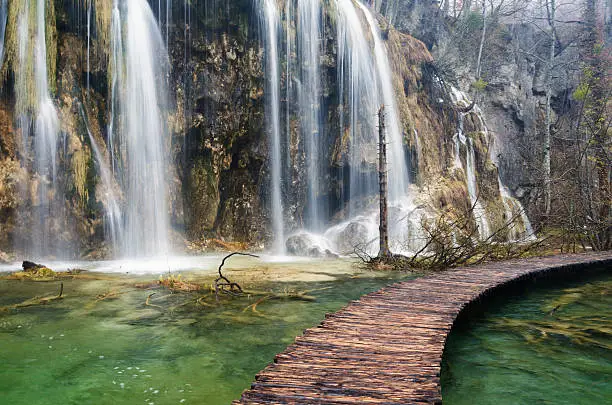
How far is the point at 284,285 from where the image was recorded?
959cm

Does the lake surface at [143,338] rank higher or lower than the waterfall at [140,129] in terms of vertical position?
lower

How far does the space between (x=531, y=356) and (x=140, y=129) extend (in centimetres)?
1319

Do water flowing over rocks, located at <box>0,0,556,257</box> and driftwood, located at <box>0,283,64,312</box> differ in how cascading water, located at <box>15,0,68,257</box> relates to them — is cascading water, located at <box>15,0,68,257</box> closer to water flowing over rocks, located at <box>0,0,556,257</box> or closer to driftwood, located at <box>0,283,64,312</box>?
water flowing over rocks, located at <box>0,0,556,257</box>

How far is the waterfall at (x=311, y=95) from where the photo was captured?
18641 millimetres

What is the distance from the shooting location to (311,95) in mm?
18906

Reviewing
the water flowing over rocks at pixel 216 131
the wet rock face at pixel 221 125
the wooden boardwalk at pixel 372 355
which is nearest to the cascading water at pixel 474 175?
the water flowing over rocks at pixel 216 131

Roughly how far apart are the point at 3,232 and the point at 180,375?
437 inches

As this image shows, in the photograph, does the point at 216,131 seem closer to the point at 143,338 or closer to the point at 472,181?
the point at 472,181

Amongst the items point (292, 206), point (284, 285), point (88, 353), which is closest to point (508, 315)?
point (284, 285)

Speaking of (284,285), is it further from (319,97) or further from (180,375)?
(319,97)

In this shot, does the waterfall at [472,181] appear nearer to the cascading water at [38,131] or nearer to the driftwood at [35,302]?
the cascading water at [38,131]

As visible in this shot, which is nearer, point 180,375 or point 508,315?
point 180,375

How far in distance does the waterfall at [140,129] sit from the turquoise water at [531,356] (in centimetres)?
1060

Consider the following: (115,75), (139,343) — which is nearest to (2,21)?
(115,75)
